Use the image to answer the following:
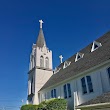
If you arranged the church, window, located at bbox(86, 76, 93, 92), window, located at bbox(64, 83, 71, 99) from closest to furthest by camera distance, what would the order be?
the church, window, located at bbox(86, 76, 93, 92), window, located at bbox(64, 83, 71, 99)

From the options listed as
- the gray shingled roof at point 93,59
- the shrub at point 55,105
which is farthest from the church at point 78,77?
the shrub at point 55,105

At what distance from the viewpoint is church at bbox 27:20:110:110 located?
603 inches

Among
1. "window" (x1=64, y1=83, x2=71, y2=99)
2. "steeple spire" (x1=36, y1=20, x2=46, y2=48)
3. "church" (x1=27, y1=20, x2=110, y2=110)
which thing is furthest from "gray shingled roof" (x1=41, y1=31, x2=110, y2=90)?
"steeple spire" (x1=36, y1=20, x2=46, y2=48)

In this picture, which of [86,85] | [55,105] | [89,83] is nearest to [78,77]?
[86,85]

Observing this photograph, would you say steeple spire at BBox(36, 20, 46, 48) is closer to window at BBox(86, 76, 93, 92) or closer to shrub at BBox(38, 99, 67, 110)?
shrub at BBox(38, 99, 67, 110)

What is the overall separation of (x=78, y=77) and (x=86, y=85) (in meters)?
1.68

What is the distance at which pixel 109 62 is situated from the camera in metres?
15.0

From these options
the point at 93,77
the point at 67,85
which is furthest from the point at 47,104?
the point at 93,77

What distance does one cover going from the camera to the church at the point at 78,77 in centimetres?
1532

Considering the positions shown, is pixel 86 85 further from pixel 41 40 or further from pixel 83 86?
pixel 41 40

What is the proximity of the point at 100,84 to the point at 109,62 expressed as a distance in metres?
2.52

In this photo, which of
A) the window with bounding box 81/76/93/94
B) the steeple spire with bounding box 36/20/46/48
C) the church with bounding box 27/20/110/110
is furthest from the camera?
the steeple spire with bounding box 36/20/46/48

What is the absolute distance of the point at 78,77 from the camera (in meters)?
19.3

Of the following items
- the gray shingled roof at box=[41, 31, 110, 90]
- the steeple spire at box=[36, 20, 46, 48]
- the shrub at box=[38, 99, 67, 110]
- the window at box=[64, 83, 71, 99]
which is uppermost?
the steeple spire at box=[36, 20, 46, 48]
